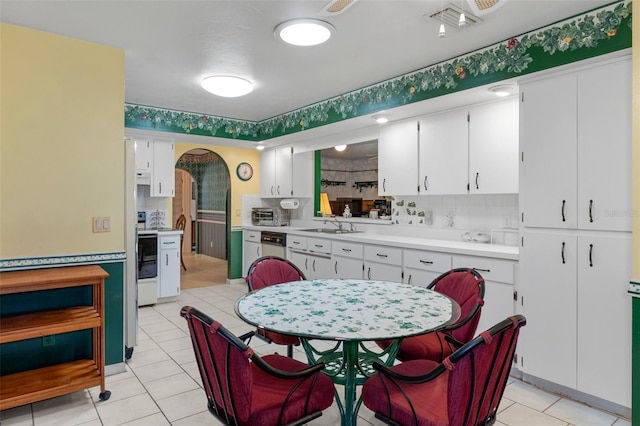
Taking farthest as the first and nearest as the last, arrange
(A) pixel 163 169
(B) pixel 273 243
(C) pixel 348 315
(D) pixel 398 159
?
(B) pixel 273 243
(A) pixel 163 169
(D) pixel 398 159
(C) pixel 348 315

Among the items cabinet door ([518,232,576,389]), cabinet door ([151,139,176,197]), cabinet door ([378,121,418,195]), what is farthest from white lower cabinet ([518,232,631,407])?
cabinet door ([151,139,176,197])

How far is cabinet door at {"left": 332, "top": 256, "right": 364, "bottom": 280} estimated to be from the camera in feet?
13.9

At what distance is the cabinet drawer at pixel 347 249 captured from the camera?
424cm

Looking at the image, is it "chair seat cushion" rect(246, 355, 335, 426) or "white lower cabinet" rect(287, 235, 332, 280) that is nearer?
"chair seat cushion" rect(246, 355, 335, 426)

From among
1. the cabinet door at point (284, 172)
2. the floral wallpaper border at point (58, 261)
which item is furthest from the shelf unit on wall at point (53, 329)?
the cabinet door at point (284, 172)

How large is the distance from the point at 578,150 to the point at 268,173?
15.3ft

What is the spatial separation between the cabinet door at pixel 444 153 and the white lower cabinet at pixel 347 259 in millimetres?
965

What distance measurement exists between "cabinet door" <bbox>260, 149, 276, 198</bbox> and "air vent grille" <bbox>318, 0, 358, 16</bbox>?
403 cm

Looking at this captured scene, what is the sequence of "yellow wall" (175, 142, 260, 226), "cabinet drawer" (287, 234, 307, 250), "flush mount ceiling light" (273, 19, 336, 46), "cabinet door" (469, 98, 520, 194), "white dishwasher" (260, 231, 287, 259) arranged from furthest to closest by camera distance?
"yellow wall" (175, 142, 260, 226)
"white dishwasher" (260, 231, 287, 259)
"cabinet drawer" (287, 234, 307, 250)
"cabinet door" (469, 98, 520, 194)
"flush mount ceiling light" (273, 19, 336, 46)

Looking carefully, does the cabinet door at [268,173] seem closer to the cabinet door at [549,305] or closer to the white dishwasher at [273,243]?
the white dishwasher at [273,243]

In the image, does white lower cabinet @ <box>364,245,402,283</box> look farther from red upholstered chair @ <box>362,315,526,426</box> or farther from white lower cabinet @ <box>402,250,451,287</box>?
red upholstered chair @ <box>362,315,526,426</box>

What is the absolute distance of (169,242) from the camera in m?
5.19

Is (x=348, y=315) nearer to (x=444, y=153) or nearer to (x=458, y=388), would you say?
(x=458, y=388)

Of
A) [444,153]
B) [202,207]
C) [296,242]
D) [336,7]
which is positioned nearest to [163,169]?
[296,242]
